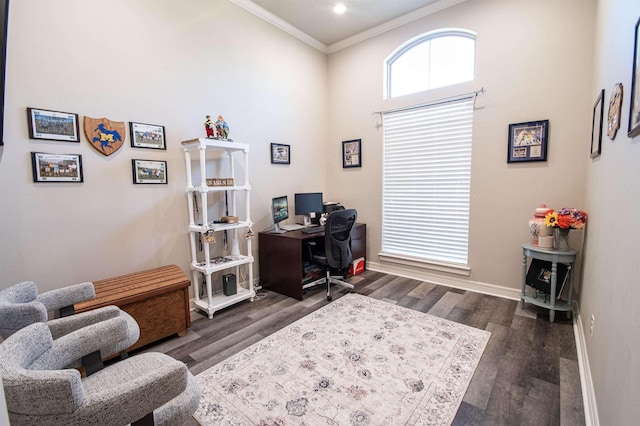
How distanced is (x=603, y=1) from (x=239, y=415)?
391 cm

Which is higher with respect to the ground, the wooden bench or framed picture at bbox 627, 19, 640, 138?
framed picture at bbox 627, 19, 640, 138

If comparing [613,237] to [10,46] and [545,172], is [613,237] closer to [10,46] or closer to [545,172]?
[545,172]

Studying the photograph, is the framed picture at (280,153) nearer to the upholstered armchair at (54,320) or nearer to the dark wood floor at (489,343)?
the dark wood floor at (489,343)

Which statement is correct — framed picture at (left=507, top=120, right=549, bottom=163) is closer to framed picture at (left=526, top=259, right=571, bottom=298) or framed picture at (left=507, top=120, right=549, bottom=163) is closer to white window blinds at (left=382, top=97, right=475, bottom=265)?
white window blinds at (left=382, top=97, right=475, bottom=265)

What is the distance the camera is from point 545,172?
293 centimetres

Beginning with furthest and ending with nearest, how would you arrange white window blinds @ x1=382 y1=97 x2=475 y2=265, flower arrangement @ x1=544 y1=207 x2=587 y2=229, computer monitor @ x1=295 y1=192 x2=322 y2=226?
computer monitor @ x1=295 y1=192 x2=322 y2=226 → white window blinds @ x1=382 y1=97 x2=475 y2=265 → flower arrangement @ x1=544 y1=207 x2=587 y2=229

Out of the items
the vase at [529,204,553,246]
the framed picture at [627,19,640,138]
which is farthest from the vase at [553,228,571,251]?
the framed picture at [627,19,640,138]

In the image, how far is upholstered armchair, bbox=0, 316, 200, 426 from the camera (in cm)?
85

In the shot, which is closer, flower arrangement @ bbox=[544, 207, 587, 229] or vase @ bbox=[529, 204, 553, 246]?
flower arrangement @ bbox=[544, 207, 587, 229]

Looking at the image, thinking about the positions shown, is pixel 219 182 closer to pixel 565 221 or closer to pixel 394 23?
pixel 394 23

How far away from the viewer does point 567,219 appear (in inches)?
99.2

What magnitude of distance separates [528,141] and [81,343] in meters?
3.89

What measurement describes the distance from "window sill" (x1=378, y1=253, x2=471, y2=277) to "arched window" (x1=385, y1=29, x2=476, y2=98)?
2.21 meters

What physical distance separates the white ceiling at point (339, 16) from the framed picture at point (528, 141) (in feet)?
5.38
